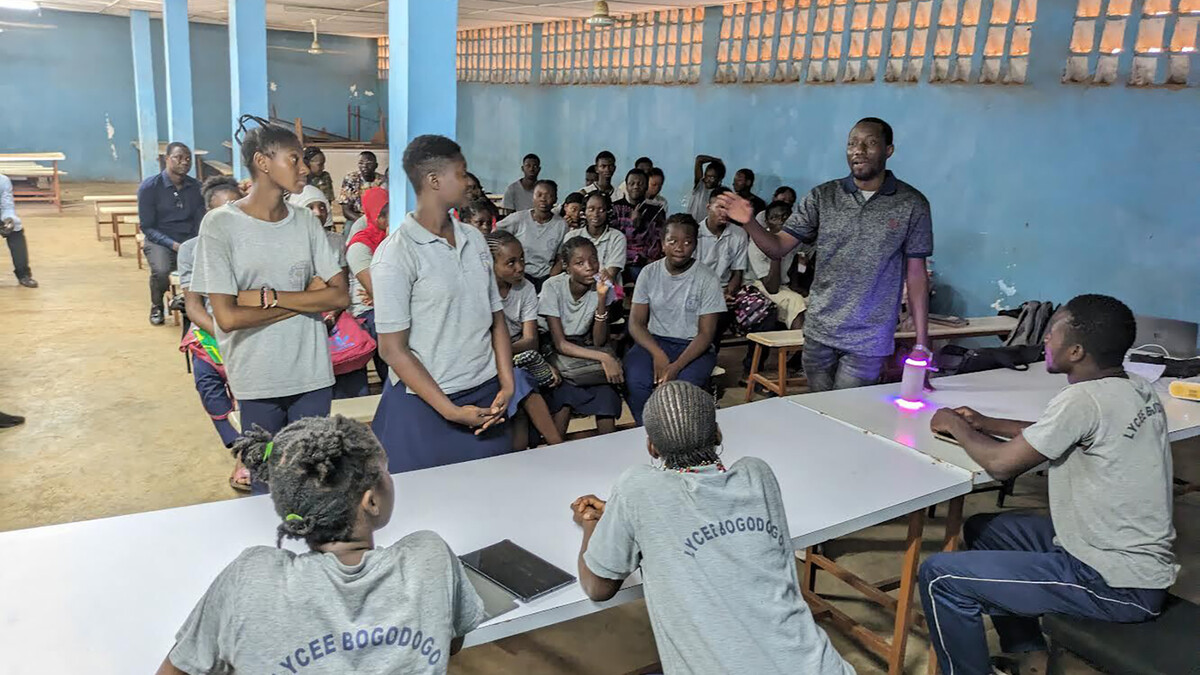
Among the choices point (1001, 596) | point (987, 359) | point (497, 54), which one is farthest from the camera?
point (497, 54)

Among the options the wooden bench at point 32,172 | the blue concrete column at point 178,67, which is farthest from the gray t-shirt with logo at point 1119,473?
the wooden bench at point 32,172

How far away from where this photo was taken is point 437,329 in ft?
8.93

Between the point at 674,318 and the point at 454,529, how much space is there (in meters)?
2.42

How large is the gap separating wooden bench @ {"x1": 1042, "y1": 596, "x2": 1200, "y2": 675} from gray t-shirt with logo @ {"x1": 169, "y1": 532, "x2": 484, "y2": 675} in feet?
Result: 5.93

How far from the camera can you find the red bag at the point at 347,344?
3.93 m

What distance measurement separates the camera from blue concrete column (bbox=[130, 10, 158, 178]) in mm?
12344

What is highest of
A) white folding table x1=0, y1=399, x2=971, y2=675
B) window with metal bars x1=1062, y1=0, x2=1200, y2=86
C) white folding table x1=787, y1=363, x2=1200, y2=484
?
window with metal bars x1=1062, y1=0, x2=1200, y2=86

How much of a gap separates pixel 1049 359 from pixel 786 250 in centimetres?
121

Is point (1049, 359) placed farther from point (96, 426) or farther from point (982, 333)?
point (96, 426)

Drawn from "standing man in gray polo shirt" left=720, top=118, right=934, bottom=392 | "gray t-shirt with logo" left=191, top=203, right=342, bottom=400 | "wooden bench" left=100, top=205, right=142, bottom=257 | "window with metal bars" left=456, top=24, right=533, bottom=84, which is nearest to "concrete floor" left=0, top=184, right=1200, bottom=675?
"standing man in gray polo shirt" left=720, top=118, right=934, bottom=392

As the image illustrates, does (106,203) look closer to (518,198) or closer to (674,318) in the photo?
(518,198)

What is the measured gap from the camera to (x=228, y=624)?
143cm

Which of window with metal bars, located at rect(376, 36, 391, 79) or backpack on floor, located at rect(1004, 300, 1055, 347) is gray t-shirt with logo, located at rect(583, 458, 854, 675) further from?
window with metal bars, located at rect(376, 36, 391, 79)

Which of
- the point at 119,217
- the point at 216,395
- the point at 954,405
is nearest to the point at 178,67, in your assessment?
the point at 119,217
